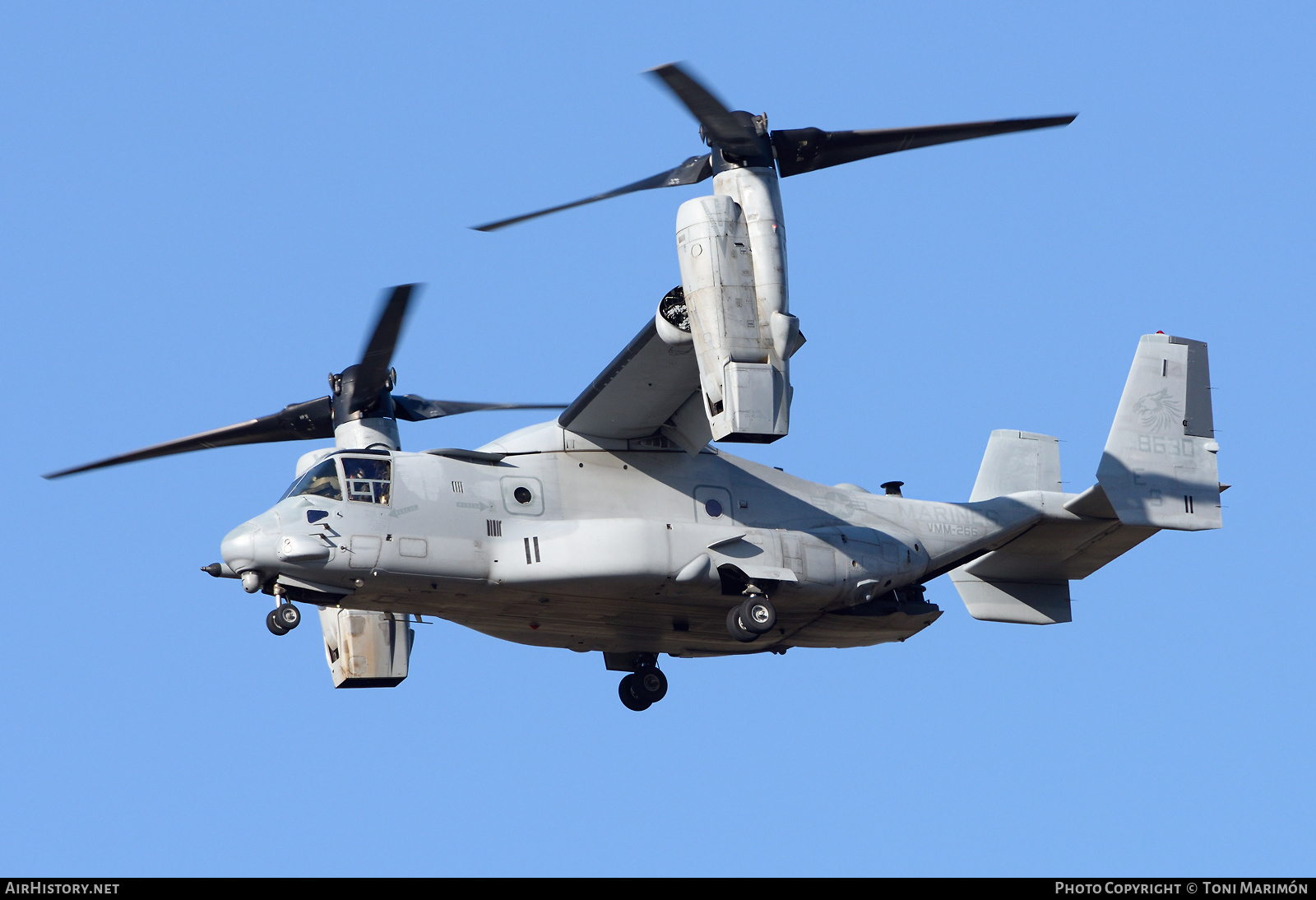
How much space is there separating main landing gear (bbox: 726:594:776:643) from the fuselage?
24 cm

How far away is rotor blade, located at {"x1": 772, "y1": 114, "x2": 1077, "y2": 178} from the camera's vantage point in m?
20.6

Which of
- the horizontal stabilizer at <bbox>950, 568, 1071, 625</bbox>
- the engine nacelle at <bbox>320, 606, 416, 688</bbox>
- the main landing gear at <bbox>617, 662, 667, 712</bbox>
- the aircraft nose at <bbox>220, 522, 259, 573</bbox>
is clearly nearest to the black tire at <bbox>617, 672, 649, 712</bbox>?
the main landing gear at <bbox>617, 662, 667, 712</bbox>

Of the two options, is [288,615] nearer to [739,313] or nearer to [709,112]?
[739,313]

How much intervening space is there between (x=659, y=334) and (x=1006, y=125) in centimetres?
475

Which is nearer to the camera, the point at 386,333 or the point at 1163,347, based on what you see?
the point at 386,333

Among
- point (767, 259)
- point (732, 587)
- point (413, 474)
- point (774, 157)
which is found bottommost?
point (732, 587)

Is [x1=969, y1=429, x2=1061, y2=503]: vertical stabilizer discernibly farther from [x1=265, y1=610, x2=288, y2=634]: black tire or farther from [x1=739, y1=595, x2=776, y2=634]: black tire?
[x1=265, y1=610, x2=288, y2=634]: black tire

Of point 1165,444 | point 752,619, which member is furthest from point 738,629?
point 1165,444

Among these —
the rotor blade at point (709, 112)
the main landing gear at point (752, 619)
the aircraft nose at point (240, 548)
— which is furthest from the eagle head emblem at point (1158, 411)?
the aircraft nose at point (240, 548)

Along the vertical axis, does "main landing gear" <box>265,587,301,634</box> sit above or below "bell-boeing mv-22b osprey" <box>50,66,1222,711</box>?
below

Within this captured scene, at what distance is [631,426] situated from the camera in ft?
72.2

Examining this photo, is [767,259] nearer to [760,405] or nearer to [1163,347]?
[760,405]

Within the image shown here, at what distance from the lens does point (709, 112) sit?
19.8 metres

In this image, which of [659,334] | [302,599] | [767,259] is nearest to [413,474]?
[302,599]
